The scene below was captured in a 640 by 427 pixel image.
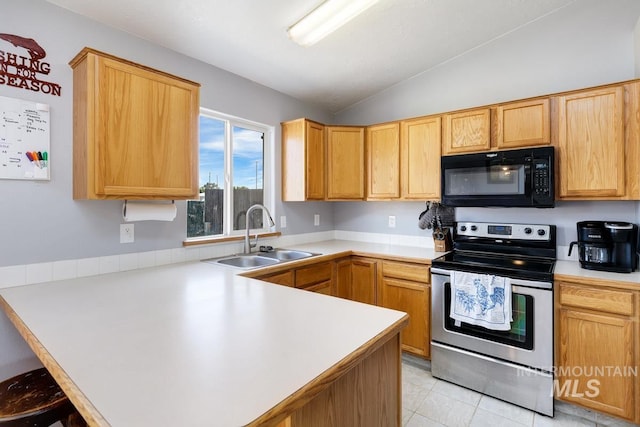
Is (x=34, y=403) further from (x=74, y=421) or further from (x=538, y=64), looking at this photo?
(x=538, y=64)

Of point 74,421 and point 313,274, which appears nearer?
point 74,421

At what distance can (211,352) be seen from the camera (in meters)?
0.91

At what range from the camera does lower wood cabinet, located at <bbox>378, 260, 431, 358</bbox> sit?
8.23ft

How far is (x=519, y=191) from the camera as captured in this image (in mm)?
2287

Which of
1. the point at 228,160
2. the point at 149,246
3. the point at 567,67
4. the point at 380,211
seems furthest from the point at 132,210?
the point at 567,67

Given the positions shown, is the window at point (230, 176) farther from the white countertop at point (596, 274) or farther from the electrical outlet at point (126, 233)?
the white countertop at point (596, 274)

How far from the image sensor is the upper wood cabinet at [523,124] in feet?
7.42

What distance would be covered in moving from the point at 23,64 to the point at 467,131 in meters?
2.89

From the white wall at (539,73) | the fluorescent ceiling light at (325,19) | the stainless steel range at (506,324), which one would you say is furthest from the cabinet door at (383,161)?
the fluorescent ceiling light at (325,19)

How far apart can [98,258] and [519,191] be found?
112 inches

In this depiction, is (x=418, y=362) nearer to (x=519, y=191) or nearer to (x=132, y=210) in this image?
(x=519, y=191)

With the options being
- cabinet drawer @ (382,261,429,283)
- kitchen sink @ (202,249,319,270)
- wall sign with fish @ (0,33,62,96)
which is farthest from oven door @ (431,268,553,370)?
wall sign with fish @ (0,33,62,96)

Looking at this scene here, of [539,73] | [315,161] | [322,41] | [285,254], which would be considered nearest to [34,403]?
[285,254]

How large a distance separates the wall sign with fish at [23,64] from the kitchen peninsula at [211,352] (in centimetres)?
104
